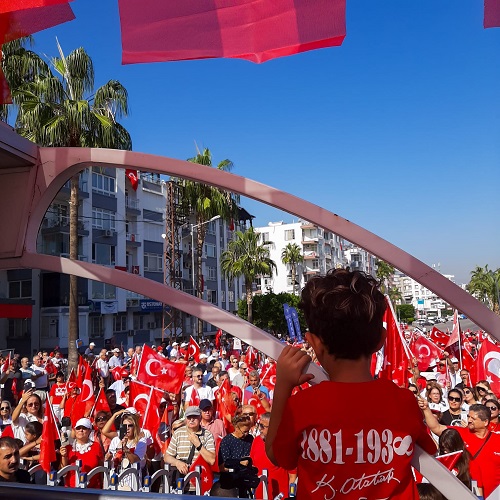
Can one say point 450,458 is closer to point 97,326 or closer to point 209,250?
point 97,326

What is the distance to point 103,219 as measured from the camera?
43656mm

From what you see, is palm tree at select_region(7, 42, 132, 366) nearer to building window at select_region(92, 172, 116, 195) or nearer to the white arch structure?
the white arch structure

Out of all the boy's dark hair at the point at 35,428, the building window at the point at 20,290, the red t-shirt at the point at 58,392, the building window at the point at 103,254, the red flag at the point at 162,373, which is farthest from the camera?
the building window at the point at 103,254

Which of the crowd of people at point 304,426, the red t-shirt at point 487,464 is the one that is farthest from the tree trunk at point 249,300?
the red t-shirt at point 487,464

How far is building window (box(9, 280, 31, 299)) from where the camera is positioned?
4025 cm

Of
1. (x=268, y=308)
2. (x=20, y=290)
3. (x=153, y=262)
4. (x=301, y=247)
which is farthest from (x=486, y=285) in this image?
(x=20, y=290)

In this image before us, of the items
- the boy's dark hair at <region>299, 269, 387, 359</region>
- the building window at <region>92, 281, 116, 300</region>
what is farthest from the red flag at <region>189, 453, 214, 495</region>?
the building window at <region>92, 281, 116, 300</region>

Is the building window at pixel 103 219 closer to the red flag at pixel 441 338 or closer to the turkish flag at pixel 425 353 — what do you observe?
the red flag at pixel 441 338

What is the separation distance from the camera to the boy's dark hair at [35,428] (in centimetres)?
736

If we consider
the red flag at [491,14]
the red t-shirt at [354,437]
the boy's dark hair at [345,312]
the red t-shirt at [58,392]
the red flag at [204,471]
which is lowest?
the red flag at [204,471]

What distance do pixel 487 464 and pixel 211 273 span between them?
56.7m

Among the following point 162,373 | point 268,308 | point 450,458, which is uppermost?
point 268,308

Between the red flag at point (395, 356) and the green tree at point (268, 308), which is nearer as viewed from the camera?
the red flag at point (395, 356)

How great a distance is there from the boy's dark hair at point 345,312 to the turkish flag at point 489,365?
8304mm
